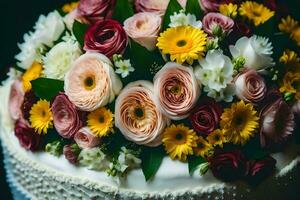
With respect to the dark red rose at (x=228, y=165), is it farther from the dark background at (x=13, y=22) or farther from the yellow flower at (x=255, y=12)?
the dark background at (x=13, y=22)

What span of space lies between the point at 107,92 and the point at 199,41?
0.93ft

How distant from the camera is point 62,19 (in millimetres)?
1901

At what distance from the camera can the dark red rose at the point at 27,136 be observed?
1719 millimetres

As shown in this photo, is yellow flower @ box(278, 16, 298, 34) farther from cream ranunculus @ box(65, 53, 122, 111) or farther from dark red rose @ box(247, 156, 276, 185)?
cream ranunculus @ box(65, 53, 122, 111)

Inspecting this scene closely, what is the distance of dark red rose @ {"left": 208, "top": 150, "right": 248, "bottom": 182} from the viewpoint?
1501 millimetres

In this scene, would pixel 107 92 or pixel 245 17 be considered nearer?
pixel 107 92

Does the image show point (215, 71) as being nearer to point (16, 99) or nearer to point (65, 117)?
point (65, 117)

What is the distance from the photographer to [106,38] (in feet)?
5.39

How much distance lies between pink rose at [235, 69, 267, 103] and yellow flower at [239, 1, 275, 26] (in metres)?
0.24

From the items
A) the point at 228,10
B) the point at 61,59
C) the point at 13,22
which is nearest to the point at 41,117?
the point at 61,59

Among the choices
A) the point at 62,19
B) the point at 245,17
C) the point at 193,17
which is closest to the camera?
the point at 193,17

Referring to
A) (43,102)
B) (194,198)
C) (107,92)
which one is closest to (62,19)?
(43,102)

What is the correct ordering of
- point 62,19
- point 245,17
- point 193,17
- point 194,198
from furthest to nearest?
point 62,19, point 245,17, point 193,17, point 194,198

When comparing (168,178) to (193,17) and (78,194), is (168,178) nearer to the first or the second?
(78,194)
